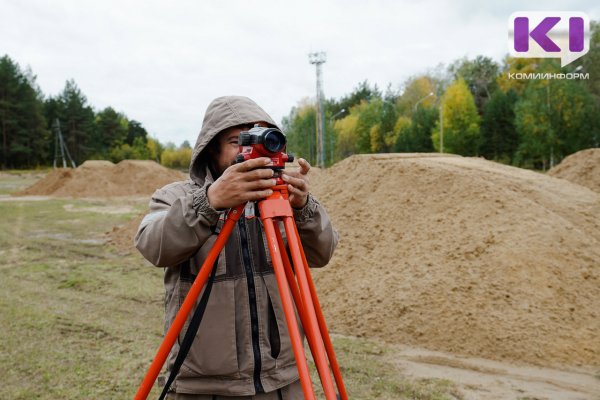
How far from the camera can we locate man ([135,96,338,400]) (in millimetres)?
1641

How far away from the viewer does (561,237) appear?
6.64 meters

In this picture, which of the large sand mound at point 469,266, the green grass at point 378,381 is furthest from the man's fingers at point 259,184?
the large sand mound at point 469,266

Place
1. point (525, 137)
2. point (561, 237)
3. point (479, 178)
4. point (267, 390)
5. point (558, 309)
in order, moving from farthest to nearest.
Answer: point (525, 137) → point (479, 178) → point (561, 237) → point (558, 309) → point (267, 390)

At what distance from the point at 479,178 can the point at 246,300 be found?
269 inches

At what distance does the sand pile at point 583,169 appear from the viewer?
14.7 meters

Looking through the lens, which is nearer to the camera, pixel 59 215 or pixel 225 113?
pixel 225 113

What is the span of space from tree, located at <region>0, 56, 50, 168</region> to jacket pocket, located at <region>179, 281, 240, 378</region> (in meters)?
58.0

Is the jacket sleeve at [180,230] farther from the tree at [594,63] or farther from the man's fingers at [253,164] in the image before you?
the tree at [594,63]

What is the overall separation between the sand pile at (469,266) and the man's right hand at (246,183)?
4.83 m

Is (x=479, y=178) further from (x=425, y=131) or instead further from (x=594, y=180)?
(x=425, y=131)

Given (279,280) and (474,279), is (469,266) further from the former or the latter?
(279,280)

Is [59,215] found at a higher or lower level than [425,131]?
lower

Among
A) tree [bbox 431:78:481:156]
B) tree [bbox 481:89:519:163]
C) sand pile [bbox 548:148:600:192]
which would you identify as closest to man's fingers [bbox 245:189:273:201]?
sand pile [bbox 548:148:600:192]

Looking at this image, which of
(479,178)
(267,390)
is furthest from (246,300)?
(479,178)
